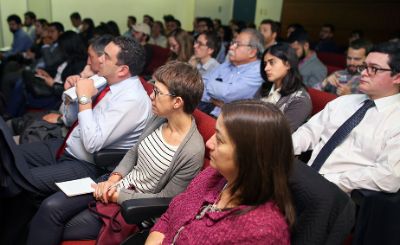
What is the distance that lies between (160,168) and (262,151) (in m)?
0.70

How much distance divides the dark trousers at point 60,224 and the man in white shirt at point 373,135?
1.02m

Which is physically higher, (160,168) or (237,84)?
(237,84)

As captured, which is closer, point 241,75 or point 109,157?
point 109,157

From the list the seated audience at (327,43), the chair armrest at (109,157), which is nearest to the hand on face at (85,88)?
the chair armrest at (109,157)

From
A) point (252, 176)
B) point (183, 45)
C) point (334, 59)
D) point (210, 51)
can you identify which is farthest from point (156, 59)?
point (252, 176)

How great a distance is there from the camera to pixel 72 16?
7238 millimetres

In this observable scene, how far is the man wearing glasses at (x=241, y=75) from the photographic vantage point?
2.82 meters

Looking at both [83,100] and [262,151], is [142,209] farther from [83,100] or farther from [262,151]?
[83,100]

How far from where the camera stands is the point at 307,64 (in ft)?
11.9

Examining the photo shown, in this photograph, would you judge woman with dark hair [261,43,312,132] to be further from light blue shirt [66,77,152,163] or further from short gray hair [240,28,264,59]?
light blue shirt [66,77,152,163]

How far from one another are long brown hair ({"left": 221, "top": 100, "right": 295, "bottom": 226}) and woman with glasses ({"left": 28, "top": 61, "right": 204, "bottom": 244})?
520 mm

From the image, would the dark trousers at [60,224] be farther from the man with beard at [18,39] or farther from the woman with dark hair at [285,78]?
the man with beard at [18,39]

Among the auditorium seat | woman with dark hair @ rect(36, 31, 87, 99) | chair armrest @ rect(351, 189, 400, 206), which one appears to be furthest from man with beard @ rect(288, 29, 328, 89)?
woman with dark hair @ rect(36, 31, 87, 99)

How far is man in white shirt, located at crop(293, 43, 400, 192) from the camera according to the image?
4.99 feet
